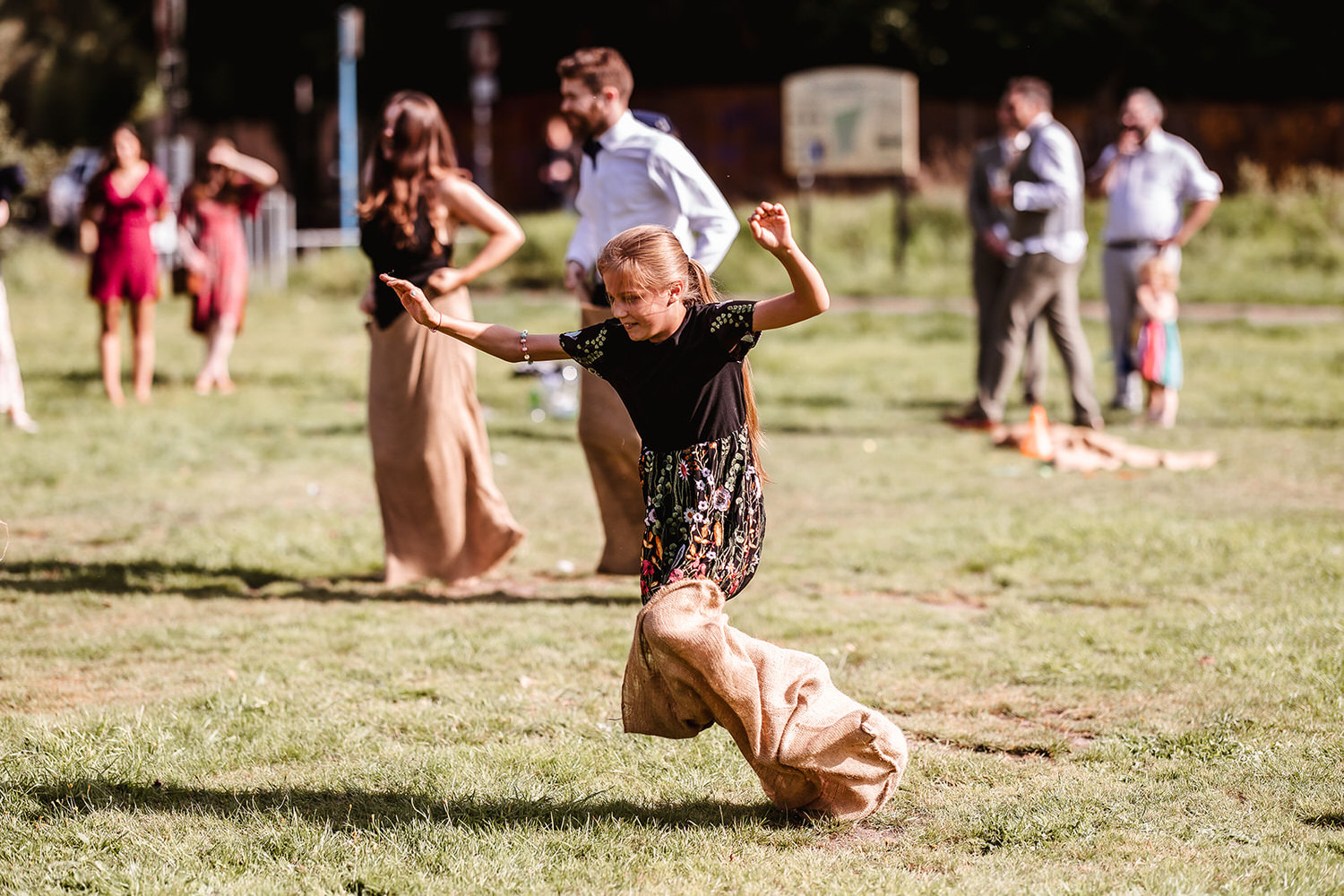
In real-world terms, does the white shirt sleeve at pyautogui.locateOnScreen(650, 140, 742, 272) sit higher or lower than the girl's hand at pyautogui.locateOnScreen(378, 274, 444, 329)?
higher

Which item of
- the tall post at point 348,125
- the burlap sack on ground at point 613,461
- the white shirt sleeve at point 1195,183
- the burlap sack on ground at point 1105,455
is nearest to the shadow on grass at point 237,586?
the burlap sack on ground at point 613,461

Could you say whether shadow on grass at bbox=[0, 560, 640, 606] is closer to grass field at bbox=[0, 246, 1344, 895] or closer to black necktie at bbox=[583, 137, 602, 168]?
grass field at bbox=[0, 246, 1344, 895]

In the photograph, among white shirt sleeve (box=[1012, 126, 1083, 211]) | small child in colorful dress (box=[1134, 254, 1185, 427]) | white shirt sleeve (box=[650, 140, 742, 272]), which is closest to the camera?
white shirt sleeve (box=[650, 140, 742, 272])

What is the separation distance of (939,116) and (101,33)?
77.7 feet

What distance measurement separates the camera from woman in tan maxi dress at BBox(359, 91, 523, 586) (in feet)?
20.3

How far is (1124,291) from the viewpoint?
1123cm

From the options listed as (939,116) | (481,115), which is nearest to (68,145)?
(481,115)

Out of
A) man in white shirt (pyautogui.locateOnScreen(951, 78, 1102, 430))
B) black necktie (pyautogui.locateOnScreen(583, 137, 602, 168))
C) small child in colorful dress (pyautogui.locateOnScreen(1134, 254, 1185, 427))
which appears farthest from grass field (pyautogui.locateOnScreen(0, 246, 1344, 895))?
black necktie (pyautogui.locateOnScreen(583, 137, 602, 168))

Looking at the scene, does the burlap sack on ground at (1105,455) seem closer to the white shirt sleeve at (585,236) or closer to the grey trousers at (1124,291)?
the grey trousers at (1124,291)

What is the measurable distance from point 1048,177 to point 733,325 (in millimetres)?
6998

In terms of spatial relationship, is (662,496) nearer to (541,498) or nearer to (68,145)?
(541,498)

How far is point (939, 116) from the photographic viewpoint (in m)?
31.4

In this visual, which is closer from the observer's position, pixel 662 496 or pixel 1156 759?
pixel 662 496

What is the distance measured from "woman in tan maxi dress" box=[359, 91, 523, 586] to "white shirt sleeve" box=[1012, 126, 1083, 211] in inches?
195
